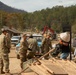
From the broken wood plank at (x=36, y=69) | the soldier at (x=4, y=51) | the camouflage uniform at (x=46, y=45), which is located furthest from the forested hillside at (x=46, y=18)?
the broken wood plank at (x=36, y=69)

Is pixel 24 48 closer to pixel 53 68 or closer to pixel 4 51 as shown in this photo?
pixel 4 51

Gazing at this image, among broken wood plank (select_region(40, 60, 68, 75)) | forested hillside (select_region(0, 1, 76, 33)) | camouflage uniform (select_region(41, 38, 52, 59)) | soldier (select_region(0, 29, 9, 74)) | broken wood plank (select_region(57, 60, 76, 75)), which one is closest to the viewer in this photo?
broken wood plank (select_region(40, 60, 68, 75))

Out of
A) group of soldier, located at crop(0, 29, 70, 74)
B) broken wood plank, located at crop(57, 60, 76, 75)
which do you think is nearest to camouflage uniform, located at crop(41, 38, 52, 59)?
group of soldier, located at crop(0, 29, 70, 74)

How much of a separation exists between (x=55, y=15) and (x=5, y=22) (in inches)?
1694

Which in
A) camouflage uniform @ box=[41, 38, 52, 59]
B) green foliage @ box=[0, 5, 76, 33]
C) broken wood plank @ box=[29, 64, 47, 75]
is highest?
green foliage @ box=[0, 5, 76, 33]

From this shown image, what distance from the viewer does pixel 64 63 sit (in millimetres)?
10125

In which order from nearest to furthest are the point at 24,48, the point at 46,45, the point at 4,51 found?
the point at 4,51 < the point at 24,48 < the point at 46,45

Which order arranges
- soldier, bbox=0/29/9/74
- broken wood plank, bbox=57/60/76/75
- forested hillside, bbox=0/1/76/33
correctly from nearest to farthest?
broken wood plank, bbox=57/60/76/75 → soldier, bbox=0/29/9/74 → forested hillside, bbox=0/1/76/33

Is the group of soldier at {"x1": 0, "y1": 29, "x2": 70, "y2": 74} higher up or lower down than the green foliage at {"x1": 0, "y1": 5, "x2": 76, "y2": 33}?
lower down

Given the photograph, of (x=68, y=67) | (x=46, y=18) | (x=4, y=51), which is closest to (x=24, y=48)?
(x=4, y=51)

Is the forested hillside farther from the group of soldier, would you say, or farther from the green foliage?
the group of soldier

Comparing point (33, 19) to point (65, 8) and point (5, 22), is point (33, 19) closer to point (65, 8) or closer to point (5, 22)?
point (65, 8)

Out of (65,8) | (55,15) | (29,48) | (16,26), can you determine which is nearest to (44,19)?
(55,15)

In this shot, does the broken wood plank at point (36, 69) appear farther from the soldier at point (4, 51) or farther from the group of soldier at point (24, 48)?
the soldier at point (4, 51)
